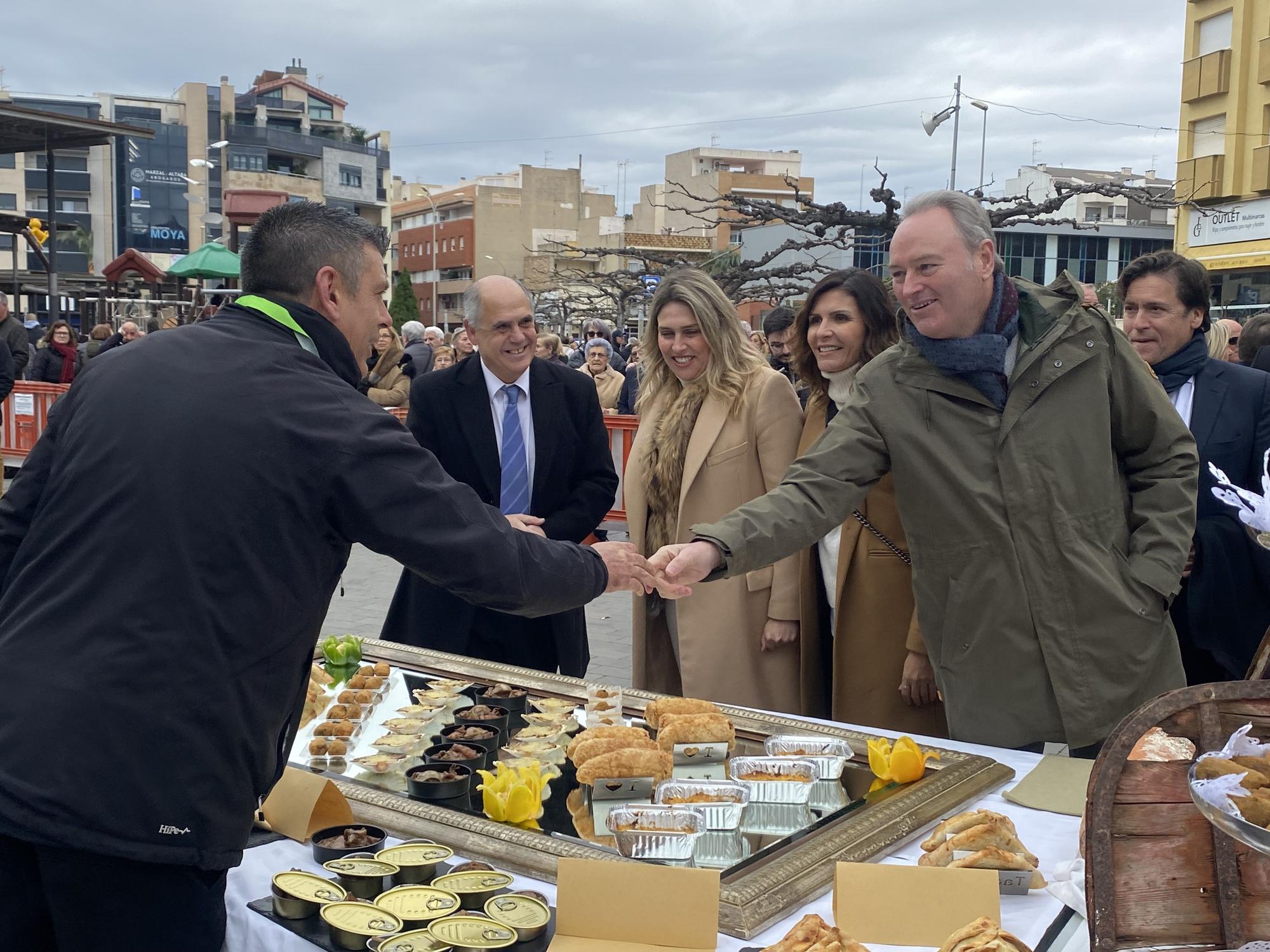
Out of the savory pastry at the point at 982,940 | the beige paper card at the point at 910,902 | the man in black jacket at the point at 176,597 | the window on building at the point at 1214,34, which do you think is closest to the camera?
the savory pastry at the point at 982,940

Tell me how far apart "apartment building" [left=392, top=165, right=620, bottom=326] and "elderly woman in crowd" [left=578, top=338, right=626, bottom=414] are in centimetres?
6937

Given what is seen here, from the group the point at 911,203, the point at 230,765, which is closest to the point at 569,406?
the point at 911,203

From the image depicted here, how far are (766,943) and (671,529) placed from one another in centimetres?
234

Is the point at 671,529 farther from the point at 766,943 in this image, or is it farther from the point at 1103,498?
the point at 766,943

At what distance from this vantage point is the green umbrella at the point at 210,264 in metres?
15.9

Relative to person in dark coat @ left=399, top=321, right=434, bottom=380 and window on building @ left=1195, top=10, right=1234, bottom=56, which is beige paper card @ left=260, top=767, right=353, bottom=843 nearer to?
person in dark coat @ left=399, top=321, right=434, bottom=380

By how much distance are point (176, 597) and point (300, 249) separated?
660 millimetres

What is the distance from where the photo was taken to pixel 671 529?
4062 millimetres

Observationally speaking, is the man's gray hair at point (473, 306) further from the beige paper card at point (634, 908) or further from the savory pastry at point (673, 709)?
the beige paper card at point (634, 908)

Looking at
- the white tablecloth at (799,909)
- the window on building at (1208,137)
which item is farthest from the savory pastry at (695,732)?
the window on building at (1208,137)

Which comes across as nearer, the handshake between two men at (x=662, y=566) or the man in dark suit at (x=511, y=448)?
the handshake between two men at (x=662, y=566)

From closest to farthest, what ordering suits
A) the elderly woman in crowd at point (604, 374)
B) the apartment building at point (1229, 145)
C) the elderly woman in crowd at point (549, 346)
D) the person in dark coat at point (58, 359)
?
the elderly woman in crowd at point (604, 374) < the elderly woman in crowd at point (549, 346) < the person in dark coat at point (58, 359) < the apartment building at point (1229, 145)

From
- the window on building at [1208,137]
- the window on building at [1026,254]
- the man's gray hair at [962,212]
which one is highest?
the window on building at [1208,137]

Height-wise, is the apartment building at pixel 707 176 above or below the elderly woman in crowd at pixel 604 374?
above
